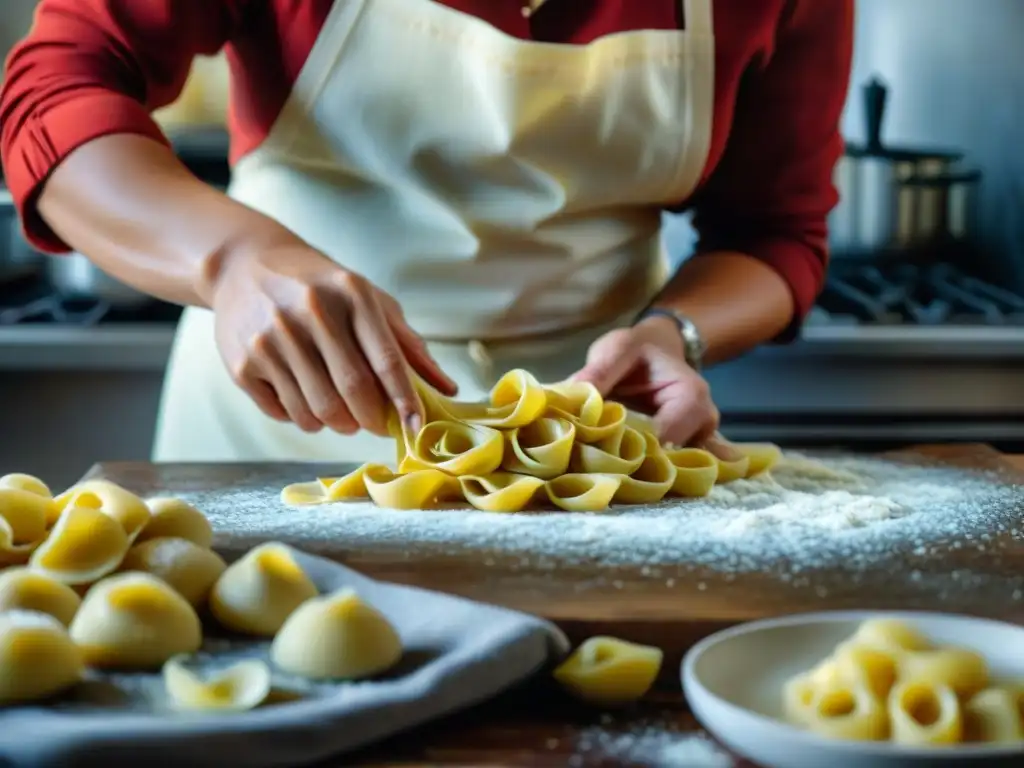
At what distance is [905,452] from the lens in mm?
1280

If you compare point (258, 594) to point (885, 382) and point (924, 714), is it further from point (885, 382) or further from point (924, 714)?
point (885, 382)

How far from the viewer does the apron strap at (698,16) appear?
122 centimetres

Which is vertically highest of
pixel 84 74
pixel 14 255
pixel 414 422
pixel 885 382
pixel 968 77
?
pixel 84 74

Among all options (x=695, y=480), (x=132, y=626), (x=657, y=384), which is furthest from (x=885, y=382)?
(x=132, y=626)

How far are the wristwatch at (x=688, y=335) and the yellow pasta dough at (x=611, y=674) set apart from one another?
2.07 ft

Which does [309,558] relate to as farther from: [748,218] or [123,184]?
[748,218]

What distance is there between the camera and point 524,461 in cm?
103

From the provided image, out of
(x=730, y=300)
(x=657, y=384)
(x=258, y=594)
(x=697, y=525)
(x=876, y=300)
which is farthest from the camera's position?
(x=876, y=300)

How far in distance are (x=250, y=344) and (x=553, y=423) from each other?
26 cm

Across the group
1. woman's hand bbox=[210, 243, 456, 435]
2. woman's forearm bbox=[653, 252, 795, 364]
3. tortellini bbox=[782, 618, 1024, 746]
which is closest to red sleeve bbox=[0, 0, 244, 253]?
woman's hand bbox=[210, 243, 456, 435]

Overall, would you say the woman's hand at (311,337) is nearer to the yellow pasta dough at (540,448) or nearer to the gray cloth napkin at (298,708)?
the yellow pasta dough at (540,448)

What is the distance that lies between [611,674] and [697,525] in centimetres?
32

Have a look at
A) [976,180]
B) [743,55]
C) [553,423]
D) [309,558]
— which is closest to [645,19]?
[743,55]

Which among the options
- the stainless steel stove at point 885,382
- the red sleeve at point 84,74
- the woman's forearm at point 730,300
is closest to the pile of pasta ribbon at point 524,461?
the woman's forearm at point 730,300
